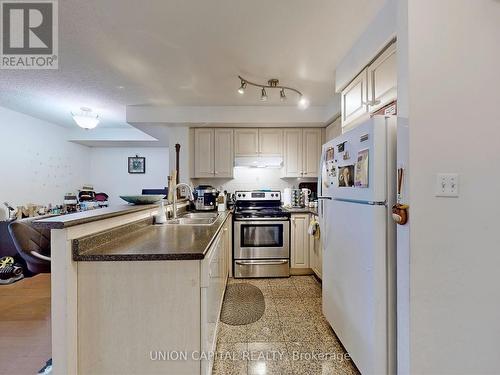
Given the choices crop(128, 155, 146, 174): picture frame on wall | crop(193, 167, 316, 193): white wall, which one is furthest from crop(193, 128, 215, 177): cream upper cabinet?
crop(128, 155, 146, 174): picture frame on wall

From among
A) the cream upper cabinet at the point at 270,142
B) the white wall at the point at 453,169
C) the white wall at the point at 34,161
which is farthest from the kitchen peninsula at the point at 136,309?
the white wall at the point at 34,161

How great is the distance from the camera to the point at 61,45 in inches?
80.1

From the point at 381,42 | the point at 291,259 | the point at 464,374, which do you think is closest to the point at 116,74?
the point at 381,42

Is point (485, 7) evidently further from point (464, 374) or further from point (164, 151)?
point (164, 151)

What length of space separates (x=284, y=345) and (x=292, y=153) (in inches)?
106

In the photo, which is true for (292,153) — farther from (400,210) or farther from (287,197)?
(400,210)

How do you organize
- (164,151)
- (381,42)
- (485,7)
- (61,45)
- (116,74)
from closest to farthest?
1. (485,7)
2. (381,42)
3. (61,45)
4. (116,74)
5. (164,151)

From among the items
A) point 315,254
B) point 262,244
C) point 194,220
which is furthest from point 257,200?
point 194,220

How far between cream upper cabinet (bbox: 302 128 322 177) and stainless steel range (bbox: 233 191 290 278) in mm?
893

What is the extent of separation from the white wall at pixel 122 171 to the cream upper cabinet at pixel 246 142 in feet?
8.94

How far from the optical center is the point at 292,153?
391 centimetres

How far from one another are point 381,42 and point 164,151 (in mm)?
5208

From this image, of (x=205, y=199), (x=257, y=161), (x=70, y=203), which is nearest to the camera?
(x=205, y=199)

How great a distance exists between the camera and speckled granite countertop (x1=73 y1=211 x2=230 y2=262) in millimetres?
1248
